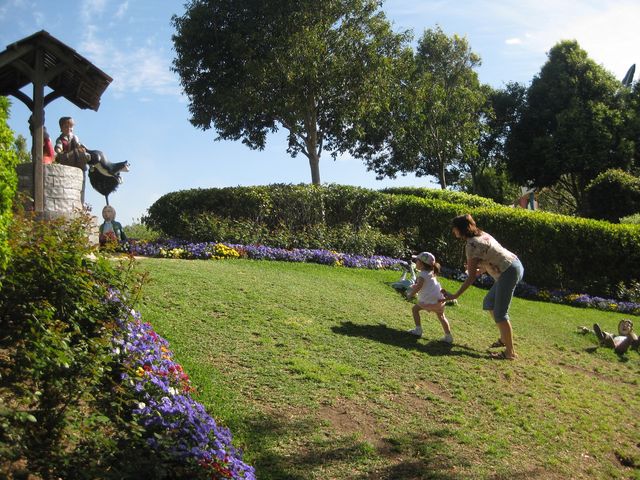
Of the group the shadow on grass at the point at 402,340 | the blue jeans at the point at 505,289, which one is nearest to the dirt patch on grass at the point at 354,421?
Answer: the shadow on grass at the point at 402,340

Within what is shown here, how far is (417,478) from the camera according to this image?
501 centimetres

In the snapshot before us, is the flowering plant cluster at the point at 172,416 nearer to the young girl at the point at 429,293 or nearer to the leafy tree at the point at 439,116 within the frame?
the young girl at the point at 429,293

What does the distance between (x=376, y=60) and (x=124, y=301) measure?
1790 cm

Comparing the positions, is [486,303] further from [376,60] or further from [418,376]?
[376,60]

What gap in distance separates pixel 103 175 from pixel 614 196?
19658 millimetres

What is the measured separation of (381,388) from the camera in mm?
6453

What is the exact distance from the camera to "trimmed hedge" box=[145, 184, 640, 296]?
15102 millimetres

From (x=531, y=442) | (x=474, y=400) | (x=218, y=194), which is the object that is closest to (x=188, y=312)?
(x=474, y=400)

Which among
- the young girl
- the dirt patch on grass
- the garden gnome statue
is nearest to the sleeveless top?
the young girl

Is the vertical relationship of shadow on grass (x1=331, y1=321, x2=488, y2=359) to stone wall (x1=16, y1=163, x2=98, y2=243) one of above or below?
below

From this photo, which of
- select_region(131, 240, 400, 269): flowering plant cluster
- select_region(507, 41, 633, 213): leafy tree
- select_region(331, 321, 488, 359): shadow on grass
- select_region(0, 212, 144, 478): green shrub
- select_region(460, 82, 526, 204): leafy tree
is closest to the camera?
select_region(0, 212, 144, 478): green shrub

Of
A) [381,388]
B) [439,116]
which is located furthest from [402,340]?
[439,116]

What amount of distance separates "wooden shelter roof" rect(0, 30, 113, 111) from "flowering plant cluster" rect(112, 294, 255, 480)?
27.6ft

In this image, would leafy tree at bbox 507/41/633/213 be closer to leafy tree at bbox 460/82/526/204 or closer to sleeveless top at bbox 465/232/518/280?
leafy tree at bbox 460/82/526/204
